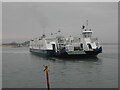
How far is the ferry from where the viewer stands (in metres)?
57.6

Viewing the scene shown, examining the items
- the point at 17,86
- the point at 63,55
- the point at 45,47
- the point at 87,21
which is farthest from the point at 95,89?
the point at 87,21

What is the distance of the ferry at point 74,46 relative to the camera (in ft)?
189

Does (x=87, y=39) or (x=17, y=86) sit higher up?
(x=87, y=39)

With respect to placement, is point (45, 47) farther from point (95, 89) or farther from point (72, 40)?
point (95, 89)

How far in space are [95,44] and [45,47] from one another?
54.8ft

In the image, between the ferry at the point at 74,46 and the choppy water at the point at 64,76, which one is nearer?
the choppy water at the point at 64,76

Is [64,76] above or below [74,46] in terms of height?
below

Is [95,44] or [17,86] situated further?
[95,44]

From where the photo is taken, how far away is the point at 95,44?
207 feet

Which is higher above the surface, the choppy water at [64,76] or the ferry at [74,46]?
the ferry at [74,46]

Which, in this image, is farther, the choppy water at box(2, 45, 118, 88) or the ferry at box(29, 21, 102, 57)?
the ferry at box(29, 21, 102, 57)

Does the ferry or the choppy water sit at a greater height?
the ferry

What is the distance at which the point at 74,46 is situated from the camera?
65.9 metres

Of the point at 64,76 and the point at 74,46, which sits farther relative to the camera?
the point at 74,46
